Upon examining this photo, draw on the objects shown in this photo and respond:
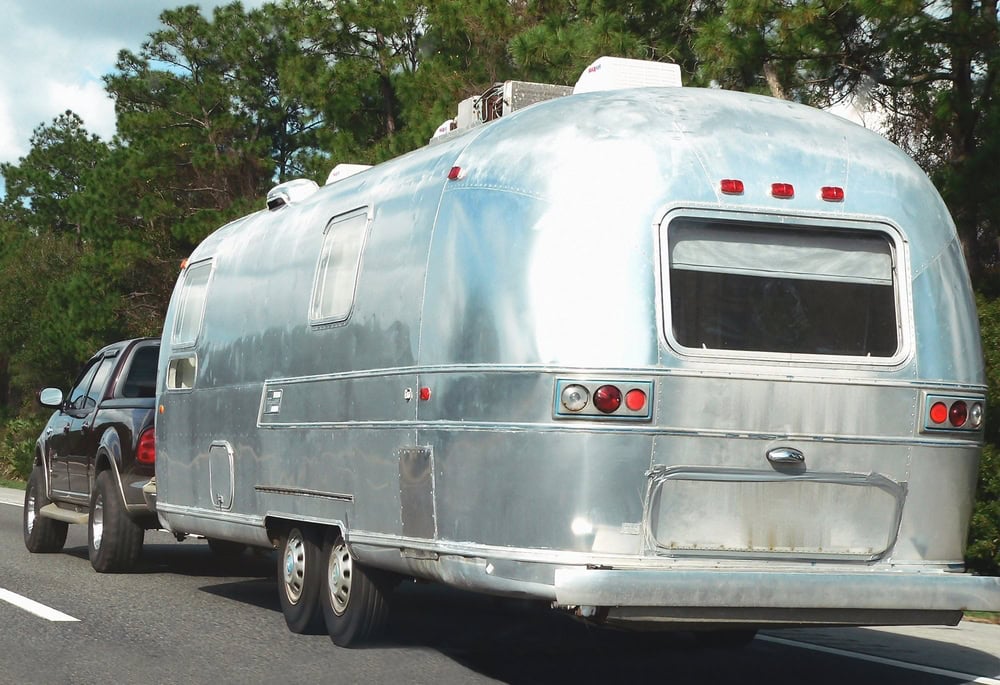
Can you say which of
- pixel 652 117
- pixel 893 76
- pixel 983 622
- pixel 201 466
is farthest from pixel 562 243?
pixel 893 76

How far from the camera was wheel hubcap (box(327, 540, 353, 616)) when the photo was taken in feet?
29.2

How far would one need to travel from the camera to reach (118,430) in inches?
518

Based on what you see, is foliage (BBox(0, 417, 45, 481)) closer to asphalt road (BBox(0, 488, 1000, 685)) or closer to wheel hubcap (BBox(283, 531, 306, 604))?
asphalt road (BBox(0, 488, 1000, 685))

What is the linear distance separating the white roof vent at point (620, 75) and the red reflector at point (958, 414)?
2.37m

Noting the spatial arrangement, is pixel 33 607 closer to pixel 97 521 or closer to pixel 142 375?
pixel 97 521

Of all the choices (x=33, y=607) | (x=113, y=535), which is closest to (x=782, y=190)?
(x=33, y=607)

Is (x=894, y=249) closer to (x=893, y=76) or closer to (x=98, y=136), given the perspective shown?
(x=893, y=76)

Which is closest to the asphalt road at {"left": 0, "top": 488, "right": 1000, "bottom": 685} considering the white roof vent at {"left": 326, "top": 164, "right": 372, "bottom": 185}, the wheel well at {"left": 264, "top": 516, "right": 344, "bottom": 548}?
the wheel well at {"left": 264, "top": 516, "right": 344, "bottom": 548}

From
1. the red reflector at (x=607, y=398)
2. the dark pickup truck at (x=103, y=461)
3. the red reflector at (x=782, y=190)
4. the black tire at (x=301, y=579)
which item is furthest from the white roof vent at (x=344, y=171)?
the red reflector at (x=607, y=398)

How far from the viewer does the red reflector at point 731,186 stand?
7.27 meters

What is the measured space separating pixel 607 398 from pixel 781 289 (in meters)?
1.05

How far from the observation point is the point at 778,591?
6.90 meters

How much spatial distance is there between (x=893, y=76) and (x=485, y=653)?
8.18 metres

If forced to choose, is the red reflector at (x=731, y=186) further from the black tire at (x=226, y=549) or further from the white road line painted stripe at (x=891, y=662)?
the black tire at (x=226, y=549)
